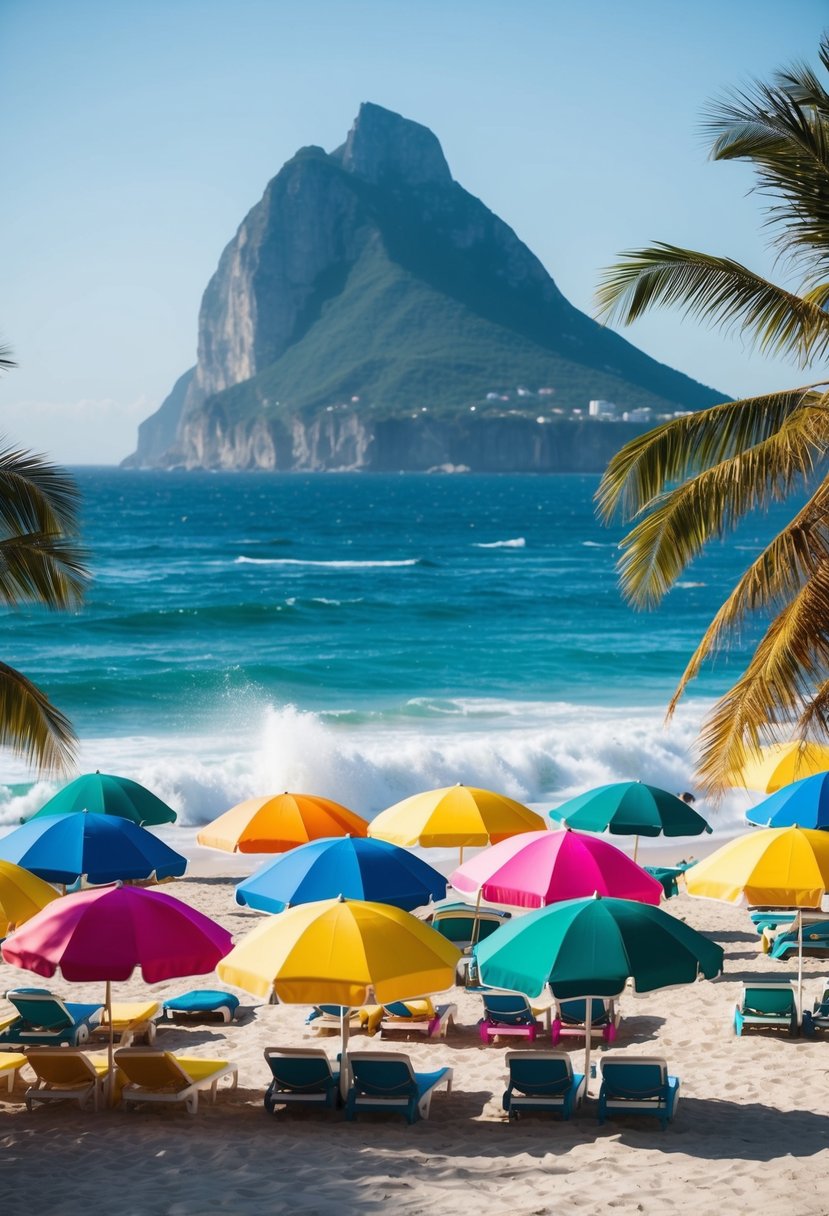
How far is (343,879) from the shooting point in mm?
10102

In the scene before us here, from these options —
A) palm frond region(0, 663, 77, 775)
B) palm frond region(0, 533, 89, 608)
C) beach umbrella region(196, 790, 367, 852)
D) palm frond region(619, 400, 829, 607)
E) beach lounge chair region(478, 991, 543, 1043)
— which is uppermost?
palm frond region(619, 400, 829, 607)

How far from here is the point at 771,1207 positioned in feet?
23.0

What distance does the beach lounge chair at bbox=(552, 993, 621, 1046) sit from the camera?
10758 millimetres

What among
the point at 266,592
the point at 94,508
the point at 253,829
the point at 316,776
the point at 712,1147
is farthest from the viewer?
the point at 94,508

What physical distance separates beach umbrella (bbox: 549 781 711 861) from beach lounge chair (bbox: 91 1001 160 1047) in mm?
4239

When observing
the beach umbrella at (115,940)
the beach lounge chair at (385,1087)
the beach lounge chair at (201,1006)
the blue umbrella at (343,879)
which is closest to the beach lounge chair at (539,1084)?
the beach lounge chair at (385,1087)

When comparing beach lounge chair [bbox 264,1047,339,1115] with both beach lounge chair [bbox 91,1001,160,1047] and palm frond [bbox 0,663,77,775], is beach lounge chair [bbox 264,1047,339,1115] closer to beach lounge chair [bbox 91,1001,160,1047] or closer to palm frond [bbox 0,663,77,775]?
beach lounge chair [bbox 91,1001,160,1047]

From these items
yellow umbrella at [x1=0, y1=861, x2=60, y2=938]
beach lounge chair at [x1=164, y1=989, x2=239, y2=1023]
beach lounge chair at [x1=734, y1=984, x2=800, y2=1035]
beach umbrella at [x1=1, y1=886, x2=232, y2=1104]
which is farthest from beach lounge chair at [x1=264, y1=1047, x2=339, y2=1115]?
beach lounge chair at [x1=734, y1=984, x2=800, y2=1035]

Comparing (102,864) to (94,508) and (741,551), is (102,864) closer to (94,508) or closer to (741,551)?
(741,551)

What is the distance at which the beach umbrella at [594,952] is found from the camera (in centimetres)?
804

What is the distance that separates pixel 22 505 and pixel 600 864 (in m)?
Result: 5.17

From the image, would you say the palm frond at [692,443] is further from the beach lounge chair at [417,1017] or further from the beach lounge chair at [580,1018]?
the beach lounge chair at [417,1017]

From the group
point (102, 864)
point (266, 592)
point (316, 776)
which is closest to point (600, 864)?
point (102, 864)

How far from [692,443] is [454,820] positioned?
421 centimetres
